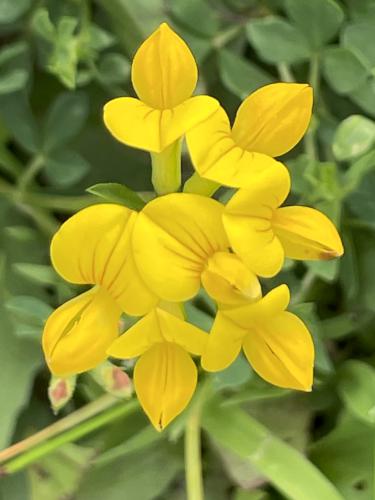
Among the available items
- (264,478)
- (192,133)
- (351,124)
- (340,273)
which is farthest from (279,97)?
(264,478)

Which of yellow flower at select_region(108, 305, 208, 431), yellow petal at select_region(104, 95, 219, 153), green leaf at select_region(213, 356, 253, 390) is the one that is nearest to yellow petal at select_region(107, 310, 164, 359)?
yellow flower at select_region(108, 305, 208, 431)

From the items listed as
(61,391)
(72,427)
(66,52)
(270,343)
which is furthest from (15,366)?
(270,343)

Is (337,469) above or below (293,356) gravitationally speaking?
below

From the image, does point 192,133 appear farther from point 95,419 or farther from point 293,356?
point 95,419

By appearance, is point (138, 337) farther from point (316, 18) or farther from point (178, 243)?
point (316, 18)

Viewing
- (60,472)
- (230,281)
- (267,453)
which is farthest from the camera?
(60,472)
